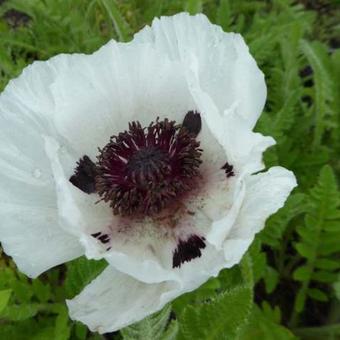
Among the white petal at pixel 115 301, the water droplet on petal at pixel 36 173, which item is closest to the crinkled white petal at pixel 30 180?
the water droplet on petal at pixel 36 173

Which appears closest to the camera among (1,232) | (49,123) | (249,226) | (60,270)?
(249,226)

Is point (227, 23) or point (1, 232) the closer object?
point (1, 232)

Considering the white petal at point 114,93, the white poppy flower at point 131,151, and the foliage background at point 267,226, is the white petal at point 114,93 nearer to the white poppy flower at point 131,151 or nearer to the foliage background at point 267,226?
the white poppy flower at point 131,151

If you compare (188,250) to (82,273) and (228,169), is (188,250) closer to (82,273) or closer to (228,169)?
(228,169)

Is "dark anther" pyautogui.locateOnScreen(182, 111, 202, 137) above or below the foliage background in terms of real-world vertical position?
above

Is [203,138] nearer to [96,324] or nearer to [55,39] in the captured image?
[96,324]

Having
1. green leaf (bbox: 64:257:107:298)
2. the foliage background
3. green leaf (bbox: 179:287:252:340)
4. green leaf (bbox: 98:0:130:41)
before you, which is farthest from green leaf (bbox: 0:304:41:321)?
green leaf (bbox: 98:0:130:41)

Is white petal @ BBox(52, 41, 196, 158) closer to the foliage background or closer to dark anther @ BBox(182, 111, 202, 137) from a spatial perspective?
dark anther @ BBox(182, 111, 202, 137)

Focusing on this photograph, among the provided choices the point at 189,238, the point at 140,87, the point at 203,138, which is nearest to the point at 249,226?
the point at 189,238
